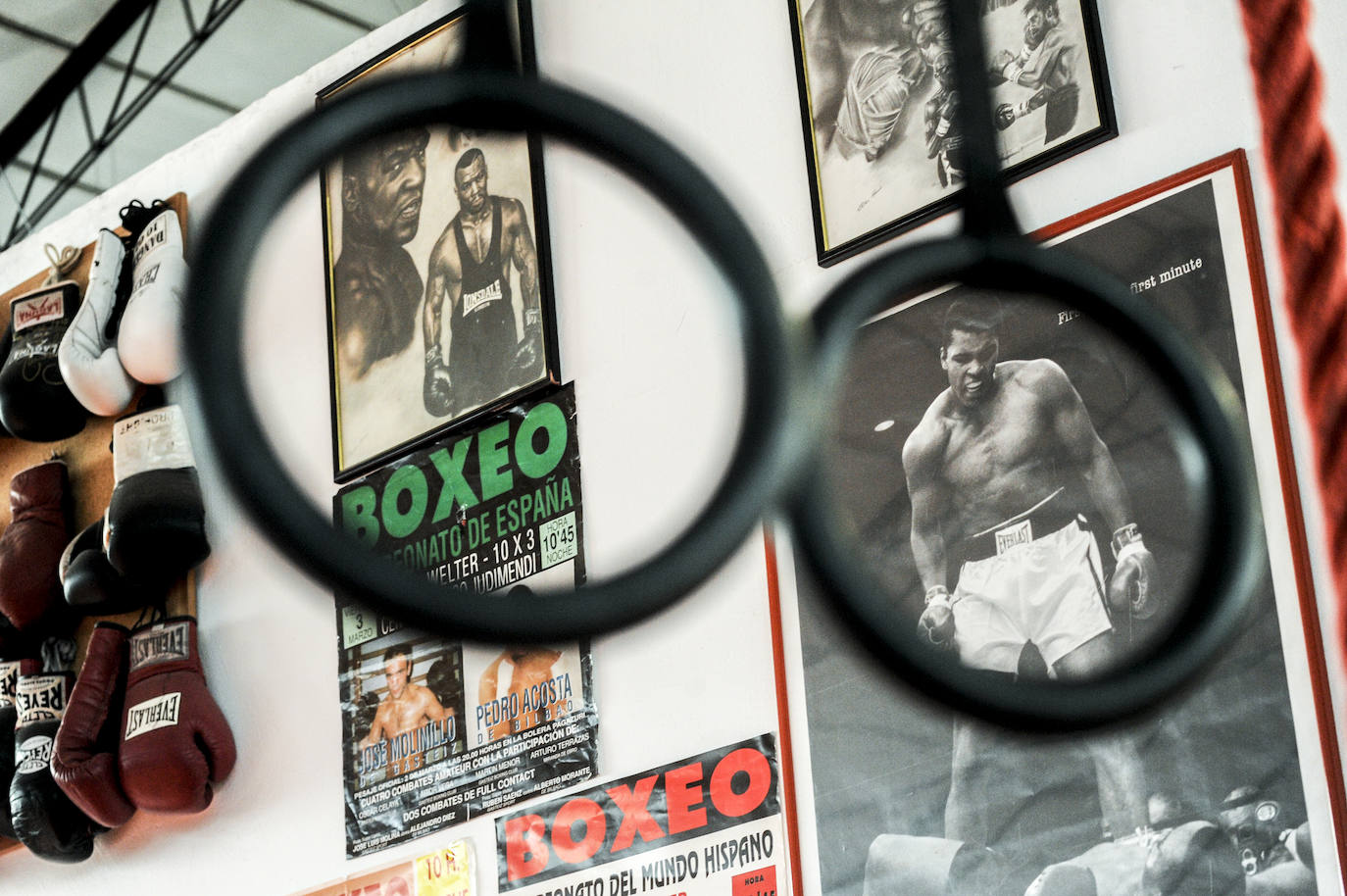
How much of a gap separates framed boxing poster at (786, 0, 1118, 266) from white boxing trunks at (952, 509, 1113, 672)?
51 cm

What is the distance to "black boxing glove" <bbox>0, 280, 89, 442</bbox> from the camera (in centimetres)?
347

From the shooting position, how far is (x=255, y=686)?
10.3 ft

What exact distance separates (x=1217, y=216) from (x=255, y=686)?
201cm

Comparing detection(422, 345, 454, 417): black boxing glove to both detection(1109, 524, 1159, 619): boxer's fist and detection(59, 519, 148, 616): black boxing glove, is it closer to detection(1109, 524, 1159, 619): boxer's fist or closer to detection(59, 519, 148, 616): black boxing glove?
detection(59, 519, 148, 616): black boxing glove

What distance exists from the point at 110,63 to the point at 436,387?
199cm

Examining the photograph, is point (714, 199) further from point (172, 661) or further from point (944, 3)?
point (172, 661)

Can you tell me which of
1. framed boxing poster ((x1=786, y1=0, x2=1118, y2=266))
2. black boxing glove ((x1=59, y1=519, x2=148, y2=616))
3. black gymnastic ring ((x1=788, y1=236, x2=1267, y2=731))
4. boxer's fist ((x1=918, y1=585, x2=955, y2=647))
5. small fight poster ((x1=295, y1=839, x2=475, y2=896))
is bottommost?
small fight poster ((x1=295, y1=839, x2=475, y2=896))

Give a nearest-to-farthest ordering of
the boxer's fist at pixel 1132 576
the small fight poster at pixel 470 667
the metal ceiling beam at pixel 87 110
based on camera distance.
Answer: the boxer's fist at pixel 1132 576 < the small fight poster at pixel 470 667 < the metal ceiling beam at pixel 87 110

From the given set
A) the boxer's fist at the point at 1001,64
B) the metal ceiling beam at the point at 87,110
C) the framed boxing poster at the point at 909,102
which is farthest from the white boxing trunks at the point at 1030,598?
the metal ceiling beam at the point at 87,110

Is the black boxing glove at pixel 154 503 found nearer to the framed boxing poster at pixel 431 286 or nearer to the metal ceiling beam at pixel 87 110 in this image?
the framed boxing poster at pixel 431 286

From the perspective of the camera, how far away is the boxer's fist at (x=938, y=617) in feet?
7.04

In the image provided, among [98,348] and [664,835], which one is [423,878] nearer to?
[664,835]

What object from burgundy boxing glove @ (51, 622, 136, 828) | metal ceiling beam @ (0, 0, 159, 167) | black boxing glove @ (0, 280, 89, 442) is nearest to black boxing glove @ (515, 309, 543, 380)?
burgundy boxing glove @ (51, 622, 136, 828)

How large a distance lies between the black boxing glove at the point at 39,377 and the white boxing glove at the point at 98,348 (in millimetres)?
39
